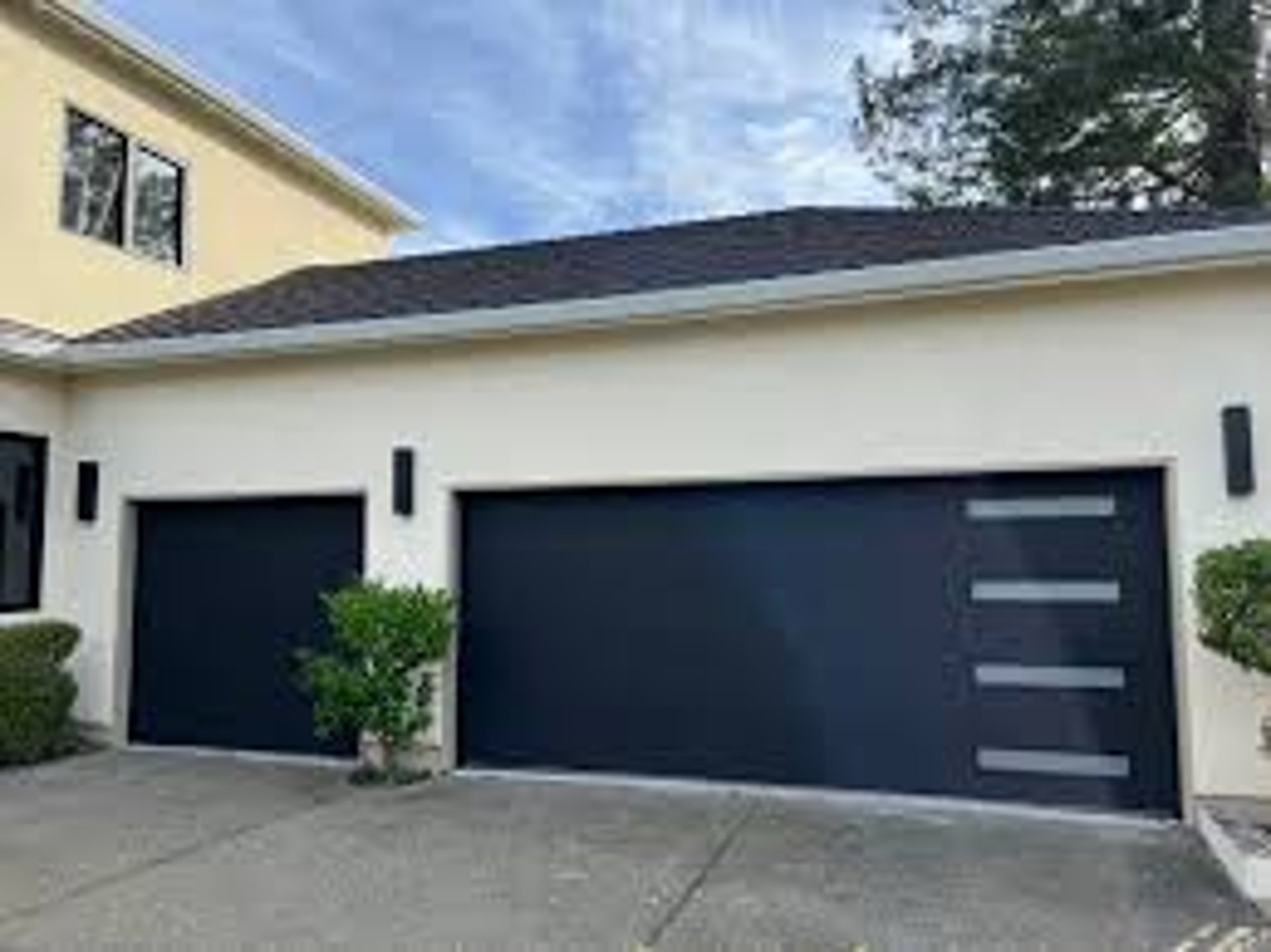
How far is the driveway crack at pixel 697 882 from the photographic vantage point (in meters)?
5.11

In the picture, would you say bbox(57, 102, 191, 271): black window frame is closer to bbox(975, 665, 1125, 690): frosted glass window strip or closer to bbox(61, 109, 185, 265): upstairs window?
bbox(61, 109, 185, 265): upstairs window

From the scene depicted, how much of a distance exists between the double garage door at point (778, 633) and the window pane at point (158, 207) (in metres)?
3.97

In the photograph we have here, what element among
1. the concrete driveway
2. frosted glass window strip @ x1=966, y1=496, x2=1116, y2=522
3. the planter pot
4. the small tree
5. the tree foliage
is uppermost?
the tree foliage

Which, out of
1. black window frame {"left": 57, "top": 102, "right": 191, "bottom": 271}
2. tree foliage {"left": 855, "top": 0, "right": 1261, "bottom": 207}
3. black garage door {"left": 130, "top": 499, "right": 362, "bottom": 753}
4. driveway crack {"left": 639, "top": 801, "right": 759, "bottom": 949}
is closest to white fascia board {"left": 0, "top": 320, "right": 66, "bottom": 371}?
black garage door {"left": 130, "top": 499, "right": 362, "bottom": 753}

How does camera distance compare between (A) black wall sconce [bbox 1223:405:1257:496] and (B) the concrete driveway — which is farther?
(A) black wall sconce [bbox 1223:405:1257:496]

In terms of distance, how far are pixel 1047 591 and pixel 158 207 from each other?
959cm

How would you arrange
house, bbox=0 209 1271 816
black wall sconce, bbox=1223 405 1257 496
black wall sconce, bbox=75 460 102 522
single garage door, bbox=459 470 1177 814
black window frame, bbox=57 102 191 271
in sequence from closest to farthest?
black wall sconce, bbox=1223 405 1257 496 → house, bbox=0 209 1271 816 → single garage door, bbox=459 470 1177 814 → black wall sconce, bbox=75 460 102 522 → black window frame, bbox=57 102 191 271

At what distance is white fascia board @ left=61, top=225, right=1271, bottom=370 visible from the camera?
6.83m

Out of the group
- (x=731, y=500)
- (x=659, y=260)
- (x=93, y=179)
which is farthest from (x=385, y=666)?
(x=93, y=179)

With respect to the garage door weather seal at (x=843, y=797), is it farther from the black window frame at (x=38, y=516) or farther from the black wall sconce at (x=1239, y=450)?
the black window frame at (x=38, y=516)

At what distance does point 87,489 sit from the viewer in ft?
32.6

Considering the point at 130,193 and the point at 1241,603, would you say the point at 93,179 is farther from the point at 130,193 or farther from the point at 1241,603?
the point at 1241,603

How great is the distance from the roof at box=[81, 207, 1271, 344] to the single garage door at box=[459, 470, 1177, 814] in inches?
61.7

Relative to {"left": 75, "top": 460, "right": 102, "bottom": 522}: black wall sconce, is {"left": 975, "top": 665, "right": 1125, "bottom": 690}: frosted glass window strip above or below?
below
